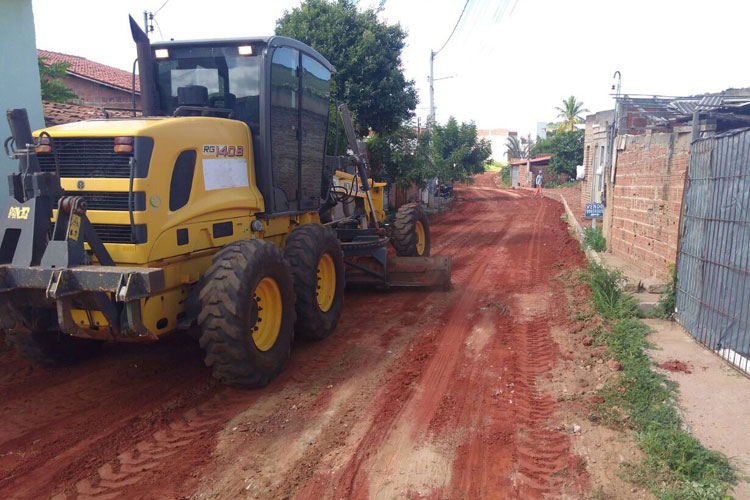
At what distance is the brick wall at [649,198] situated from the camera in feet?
A: 23.1

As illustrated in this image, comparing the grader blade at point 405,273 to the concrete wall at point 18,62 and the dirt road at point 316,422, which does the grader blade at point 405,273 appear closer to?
the dirt road at point 316,422

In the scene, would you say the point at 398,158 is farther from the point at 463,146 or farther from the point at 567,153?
the point at 567,153

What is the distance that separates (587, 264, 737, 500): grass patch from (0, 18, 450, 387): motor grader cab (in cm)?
301

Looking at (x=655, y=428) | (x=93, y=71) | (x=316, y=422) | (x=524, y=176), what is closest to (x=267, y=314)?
(x=316, y=422)

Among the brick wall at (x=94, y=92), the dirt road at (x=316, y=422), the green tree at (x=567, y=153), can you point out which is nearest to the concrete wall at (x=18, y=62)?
the dirt road at (x=316, y=422)

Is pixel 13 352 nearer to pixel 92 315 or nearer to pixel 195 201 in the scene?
pixel 92 315

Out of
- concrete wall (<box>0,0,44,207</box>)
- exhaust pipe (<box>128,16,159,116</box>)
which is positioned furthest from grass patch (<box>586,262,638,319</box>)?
concrete wall (<box>0,0,44,207</box>)

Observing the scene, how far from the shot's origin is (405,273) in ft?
29.0

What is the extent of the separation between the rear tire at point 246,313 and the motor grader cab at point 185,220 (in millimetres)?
13

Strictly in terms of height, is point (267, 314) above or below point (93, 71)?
below

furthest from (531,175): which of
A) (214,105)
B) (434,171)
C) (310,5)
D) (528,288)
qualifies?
(214,105)

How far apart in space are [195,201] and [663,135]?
6.22 metres

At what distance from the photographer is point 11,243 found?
176 inches

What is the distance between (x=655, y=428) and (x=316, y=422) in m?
2.50
